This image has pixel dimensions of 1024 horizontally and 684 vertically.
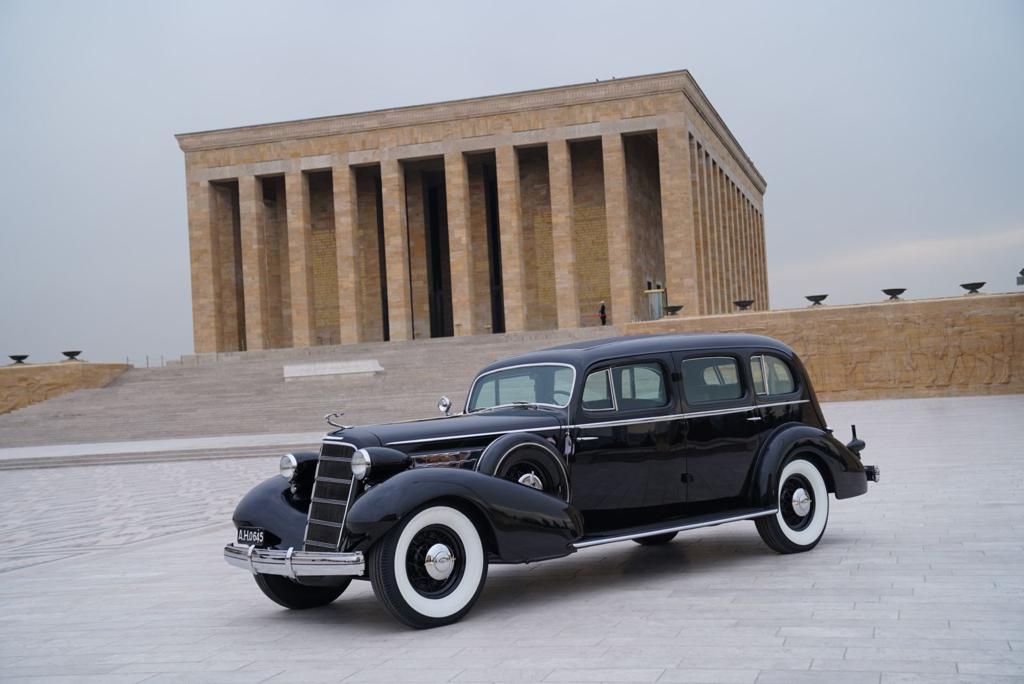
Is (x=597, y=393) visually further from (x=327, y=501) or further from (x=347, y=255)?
(x=347, y=255)

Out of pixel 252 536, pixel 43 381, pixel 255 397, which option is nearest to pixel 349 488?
pixel 252 536

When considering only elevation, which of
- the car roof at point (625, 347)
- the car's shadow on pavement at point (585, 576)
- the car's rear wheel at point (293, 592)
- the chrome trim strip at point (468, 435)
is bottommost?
the car's shadow on pavement at point (585, 576)

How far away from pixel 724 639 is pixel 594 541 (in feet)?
5.07

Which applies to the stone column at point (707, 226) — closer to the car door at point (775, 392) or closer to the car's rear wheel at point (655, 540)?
the car's rear wheel at point (655, 540)

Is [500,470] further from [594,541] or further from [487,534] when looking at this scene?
[594,541]

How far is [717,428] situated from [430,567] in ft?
8.46

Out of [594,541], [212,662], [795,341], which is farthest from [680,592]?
[795,341]

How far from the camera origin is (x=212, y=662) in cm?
543

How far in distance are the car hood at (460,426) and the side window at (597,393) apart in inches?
10.3

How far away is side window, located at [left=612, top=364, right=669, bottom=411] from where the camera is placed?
→ 7.15m

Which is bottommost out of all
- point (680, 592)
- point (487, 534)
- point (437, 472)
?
point (680, 592)

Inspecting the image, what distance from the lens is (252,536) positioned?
21.7ft

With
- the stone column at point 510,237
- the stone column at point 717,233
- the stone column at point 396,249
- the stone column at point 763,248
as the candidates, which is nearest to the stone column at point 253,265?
the stone column at point 396,249

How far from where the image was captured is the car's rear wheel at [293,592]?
6.74m
